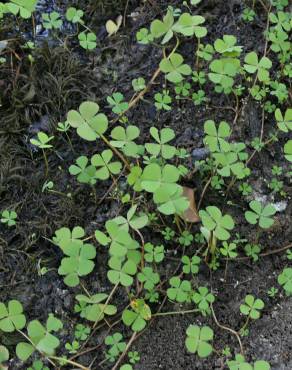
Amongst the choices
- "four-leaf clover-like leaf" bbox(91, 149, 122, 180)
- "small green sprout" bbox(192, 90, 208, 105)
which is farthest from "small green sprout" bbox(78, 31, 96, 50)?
"four-leaf clover-like leaf" bbox(91, 149, 122, 180)

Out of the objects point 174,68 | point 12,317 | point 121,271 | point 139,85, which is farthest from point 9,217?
point 174,68

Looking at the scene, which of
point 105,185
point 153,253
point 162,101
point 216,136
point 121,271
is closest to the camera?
point 121,271

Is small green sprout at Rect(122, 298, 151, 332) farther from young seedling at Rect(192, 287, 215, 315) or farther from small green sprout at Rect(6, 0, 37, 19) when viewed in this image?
small green sprout at Rect(6, 0, 37, 19)

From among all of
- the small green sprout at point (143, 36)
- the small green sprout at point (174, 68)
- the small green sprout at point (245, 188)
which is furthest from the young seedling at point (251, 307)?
the small green sprout at point (143, 36)

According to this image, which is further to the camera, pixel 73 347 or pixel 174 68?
pixel 174 68

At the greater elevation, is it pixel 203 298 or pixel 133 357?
pixel 203 298

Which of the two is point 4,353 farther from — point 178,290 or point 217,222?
point 217,222

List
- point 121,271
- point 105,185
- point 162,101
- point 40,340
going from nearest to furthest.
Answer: point 40,340 < point 121,271 < point 105,185 < point 162,101
